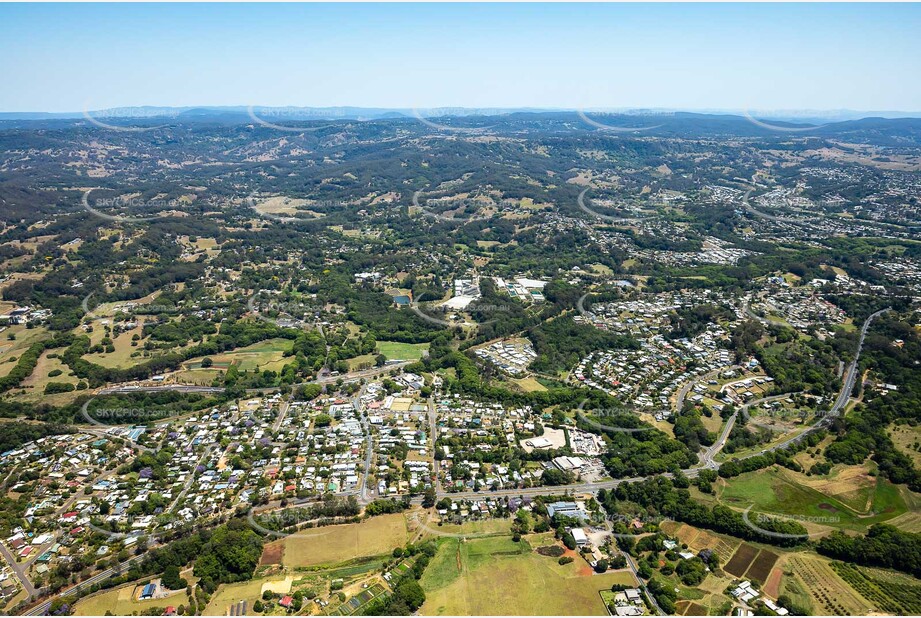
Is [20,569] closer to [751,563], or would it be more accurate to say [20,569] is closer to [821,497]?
[751,563]

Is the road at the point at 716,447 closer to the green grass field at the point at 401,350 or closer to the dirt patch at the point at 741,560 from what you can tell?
the dirt patch at the point at 741,560

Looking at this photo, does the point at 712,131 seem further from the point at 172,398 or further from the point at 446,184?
the point at 172,398

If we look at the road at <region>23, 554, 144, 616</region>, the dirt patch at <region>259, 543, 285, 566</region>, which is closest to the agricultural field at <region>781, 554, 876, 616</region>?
the dirt patch at <region>259, 543, 285, 566</region>

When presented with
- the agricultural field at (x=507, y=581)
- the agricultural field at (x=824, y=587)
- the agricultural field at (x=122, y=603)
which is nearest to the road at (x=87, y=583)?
the agricultural field at (x=122, y=603)

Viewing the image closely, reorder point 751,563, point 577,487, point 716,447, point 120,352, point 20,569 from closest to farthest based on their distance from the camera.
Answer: point 20,569 < point 751,563 < point 577,487 < point 716,447 < point 120,352

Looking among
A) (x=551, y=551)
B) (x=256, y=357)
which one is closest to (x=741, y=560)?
(x=551, y=551)

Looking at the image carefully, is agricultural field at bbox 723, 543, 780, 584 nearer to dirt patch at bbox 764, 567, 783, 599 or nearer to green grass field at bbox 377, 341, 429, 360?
dirt patch at bbox 764, 567, 783, 599

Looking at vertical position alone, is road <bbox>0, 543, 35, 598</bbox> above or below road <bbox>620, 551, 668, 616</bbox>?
above

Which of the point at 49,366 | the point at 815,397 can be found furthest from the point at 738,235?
the point at 49,366
